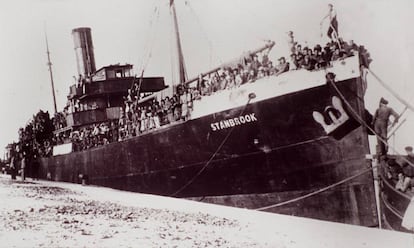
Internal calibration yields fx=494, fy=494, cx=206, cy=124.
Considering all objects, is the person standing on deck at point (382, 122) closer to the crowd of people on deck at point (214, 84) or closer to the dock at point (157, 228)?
the crowd of people on deck at point (214, 84)

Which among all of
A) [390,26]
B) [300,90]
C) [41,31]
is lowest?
[300,90]

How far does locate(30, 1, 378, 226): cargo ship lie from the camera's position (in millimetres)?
5848

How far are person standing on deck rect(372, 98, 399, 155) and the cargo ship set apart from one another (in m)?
0.15

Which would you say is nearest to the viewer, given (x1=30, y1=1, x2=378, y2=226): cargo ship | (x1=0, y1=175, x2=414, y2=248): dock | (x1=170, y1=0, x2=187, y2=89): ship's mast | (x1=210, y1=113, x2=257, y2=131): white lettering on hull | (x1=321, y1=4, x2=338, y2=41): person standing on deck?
(x1=0, y1=175, x2=414, y2=248): dock

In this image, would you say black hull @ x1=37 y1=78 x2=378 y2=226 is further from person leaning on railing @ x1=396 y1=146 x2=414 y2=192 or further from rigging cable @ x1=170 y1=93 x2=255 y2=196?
person leaning on railing @ x1=396 y1=146 x2=414 y2=192

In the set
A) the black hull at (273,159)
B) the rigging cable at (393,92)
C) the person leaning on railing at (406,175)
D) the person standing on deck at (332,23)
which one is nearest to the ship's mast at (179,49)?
the black hull at (273,159)

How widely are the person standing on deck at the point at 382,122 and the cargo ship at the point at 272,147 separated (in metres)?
0.15

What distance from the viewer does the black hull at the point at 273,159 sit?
587 centimetres

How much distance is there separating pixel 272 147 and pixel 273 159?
0.16 m

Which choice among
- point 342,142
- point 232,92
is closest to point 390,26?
point 342,142

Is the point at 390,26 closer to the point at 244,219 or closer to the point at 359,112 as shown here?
the point at 359,112

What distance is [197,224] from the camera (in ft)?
17.8

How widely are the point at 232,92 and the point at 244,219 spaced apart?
176 centimetres

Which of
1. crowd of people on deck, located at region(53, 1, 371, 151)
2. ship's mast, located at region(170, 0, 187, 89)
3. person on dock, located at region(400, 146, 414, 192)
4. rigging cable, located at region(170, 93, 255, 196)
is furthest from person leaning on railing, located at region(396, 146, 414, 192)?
ship's mast, located at region(170, 0, 187, 89)
